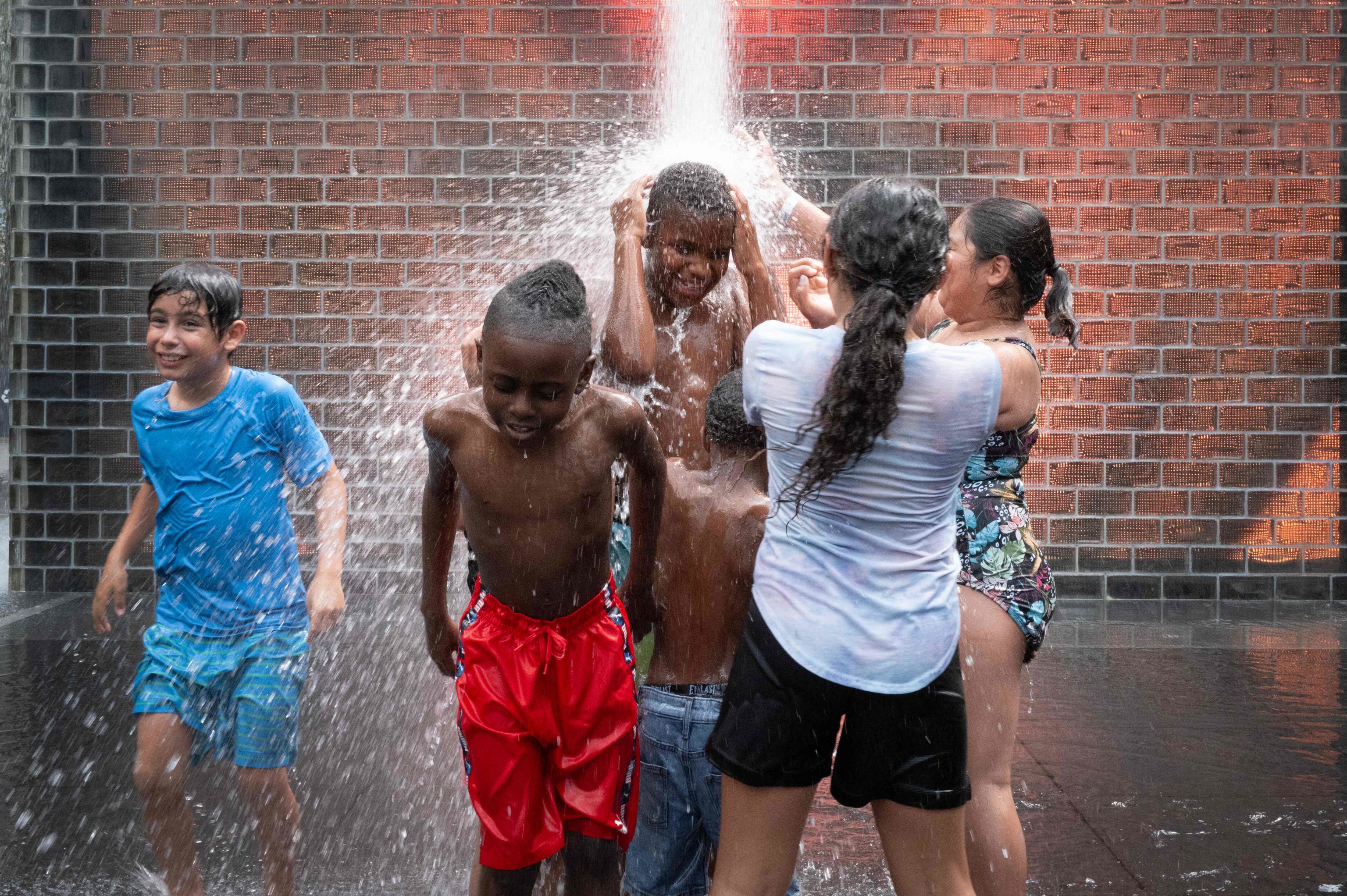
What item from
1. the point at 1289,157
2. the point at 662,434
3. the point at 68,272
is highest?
the point at 1289,157

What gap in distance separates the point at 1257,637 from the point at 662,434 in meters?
4.49

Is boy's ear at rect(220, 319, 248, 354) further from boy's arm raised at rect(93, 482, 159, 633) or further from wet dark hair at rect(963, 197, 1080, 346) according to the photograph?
wet dark hair at rect(963, 197, 1080, 346)

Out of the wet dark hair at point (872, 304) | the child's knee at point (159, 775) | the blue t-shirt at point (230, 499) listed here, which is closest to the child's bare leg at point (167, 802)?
the child's knee at point (159, 775)

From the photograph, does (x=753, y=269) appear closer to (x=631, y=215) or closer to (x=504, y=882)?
(x=631, y=215)

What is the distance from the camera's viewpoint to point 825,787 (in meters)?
4.03

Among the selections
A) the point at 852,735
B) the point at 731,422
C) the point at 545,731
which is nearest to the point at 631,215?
the point at 731,422

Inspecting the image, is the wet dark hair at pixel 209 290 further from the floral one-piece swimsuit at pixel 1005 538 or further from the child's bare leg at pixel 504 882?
the floral one-piece swimsuit at pixel 1005 538

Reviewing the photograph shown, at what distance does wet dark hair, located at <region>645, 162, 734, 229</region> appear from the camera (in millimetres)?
2727

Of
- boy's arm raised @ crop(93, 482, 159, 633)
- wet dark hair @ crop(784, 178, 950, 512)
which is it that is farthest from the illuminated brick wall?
wet dark hair @ crop(784, 178, 950, 512)

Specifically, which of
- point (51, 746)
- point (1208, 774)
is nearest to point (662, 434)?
point (1208, 774)

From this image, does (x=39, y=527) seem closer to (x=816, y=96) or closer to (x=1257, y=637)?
(x=816, y=96)

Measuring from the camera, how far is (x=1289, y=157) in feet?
22.1

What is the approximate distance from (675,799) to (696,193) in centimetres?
140

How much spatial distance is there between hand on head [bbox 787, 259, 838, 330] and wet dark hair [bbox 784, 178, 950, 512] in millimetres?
645
